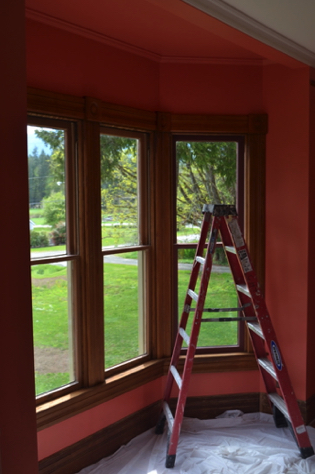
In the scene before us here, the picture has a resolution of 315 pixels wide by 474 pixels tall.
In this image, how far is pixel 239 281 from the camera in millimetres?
3143

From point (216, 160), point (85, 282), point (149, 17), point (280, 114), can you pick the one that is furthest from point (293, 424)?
point (149, 17)

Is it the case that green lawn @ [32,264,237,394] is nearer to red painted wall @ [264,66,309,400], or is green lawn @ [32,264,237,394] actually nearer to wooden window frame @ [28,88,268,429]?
wooden window frame @ [28,88,268,429]

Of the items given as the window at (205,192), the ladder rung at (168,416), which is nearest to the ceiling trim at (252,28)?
the window at (205,192)

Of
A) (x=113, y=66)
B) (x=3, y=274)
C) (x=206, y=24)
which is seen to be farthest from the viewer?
(x=113, y=66)

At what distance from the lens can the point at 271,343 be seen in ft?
9.41

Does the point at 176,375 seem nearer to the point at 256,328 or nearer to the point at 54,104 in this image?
the point at 256,328

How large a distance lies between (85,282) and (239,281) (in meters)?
1.07

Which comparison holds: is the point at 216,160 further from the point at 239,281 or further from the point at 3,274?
the point at 3,274

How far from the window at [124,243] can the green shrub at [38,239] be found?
0.45m

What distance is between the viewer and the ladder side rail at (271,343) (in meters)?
2.85

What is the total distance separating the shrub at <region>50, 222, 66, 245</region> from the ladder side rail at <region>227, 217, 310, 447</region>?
1061 millimetres

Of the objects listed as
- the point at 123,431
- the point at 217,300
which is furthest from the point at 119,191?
the point at 123,431

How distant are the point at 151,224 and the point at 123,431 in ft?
4.95

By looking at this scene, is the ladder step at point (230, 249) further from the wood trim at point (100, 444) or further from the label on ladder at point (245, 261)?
the wood trim at point (100, 444)
